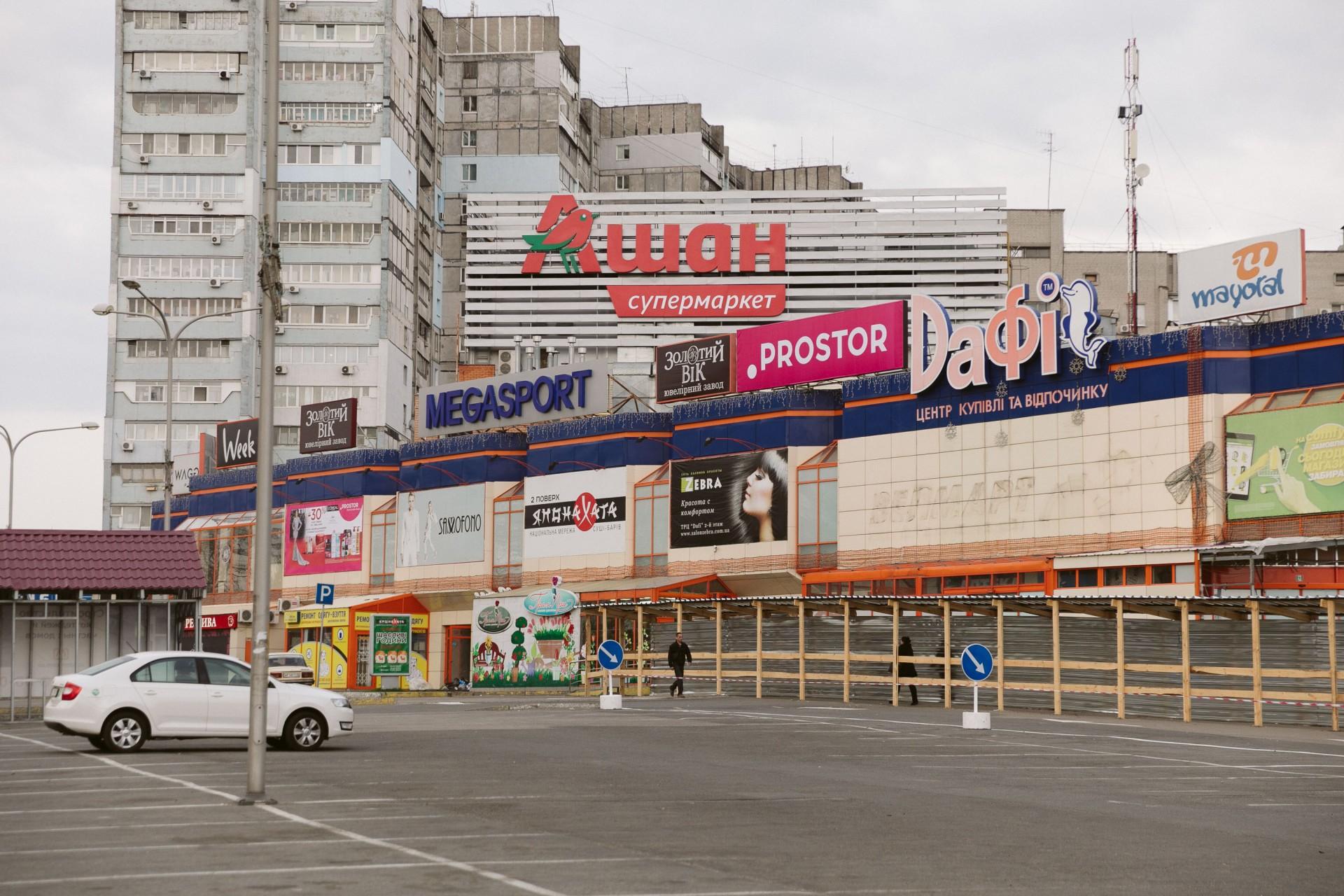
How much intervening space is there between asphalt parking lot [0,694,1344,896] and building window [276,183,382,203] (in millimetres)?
81424

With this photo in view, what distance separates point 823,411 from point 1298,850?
4491 centimetres

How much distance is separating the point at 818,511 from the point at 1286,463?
54.9 feet

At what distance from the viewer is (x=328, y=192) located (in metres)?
108

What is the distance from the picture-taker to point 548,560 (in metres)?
67.2

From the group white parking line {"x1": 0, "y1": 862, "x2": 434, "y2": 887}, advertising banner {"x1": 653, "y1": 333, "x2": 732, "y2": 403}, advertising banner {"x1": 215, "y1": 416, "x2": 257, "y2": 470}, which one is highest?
advertising banner {"x1": 653, "y1": 333, "x2": 732, "y2": 403}

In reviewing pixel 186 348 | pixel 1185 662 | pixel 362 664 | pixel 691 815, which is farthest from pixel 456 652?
pixel 691 815

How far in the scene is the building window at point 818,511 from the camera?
58.6 metres

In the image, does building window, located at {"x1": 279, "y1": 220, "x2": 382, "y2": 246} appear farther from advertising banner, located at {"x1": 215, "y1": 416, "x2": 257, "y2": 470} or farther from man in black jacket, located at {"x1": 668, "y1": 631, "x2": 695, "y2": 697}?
man in black jacket, located at {"x1": 668, "y1": 631, "x2": 695, "y2": 697}

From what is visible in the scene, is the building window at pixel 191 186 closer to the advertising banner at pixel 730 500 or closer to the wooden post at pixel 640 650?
the advertising banner at pixel 730 500

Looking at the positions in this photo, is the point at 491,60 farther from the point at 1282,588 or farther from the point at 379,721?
the point at 379,721

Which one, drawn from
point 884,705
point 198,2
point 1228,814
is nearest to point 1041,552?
point 884,705

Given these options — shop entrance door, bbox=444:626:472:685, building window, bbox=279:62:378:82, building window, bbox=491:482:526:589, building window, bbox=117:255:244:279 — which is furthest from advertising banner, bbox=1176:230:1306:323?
building window, bbox=117:255:244:279

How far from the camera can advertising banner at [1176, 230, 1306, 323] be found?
47.2 m

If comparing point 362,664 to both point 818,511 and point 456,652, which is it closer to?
point 456,652
